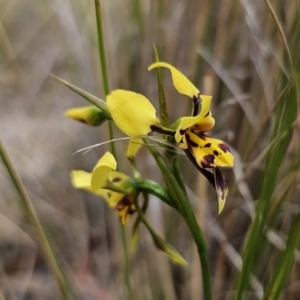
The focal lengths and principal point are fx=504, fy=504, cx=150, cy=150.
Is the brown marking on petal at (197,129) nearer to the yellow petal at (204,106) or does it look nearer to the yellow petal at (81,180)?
the yellow petal at (204,106)

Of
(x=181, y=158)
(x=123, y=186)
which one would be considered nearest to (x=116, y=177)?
(x=123, y=186)

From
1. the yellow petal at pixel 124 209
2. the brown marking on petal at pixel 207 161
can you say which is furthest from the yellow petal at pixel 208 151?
the yellow petal at pixel 124 209

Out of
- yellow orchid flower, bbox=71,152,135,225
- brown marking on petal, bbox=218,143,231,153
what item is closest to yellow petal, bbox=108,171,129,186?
yellow orchid flower, bbox=71,152,135,225


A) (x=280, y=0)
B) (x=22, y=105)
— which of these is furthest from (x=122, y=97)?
(x=22, y=105)

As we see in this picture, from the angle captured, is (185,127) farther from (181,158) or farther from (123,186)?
(181,158)

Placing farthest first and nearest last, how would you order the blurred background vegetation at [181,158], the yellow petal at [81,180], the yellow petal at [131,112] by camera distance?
the blurred background vegetation at [181,158] → the yellow petal at [81,180] → the yellow petal at [131,112]
